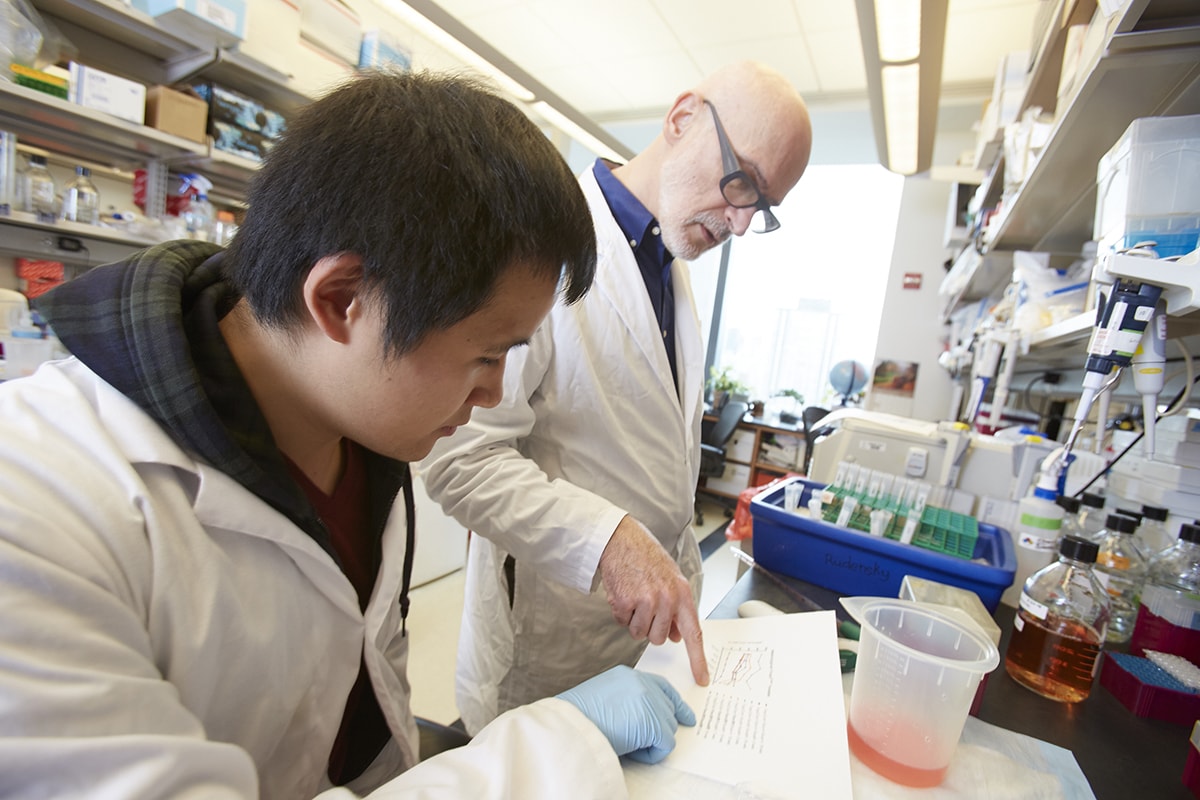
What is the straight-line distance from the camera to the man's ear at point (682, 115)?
1.25m

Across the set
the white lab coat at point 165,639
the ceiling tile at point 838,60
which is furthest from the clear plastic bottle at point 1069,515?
the ceiling tile at point 838,60

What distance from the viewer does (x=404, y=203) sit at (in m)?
0.51

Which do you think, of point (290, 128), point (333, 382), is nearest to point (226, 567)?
point (333, 382)

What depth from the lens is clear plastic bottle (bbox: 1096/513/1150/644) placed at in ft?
3.80

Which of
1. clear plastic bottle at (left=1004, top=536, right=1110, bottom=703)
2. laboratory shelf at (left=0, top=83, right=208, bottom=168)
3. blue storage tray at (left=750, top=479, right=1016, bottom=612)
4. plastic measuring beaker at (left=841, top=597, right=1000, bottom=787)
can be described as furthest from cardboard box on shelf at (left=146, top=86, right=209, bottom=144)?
clear plastic bottle at (left=1004, top=536, right=1110, bottom=703)

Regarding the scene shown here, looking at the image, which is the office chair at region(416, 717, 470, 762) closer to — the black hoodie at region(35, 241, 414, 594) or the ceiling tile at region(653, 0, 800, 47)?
the black hoodie at region(35, 241, 414, 594)

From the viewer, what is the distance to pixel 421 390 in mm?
606

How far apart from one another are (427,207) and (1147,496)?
157 centimetres

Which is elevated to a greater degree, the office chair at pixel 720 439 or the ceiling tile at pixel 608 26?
the ceiling tile at pixel 608 26

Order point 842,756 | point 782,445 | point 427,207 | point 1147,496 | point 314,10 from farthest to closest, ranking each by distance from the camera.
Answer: point 782,445 → point 314,10 → point 1147,496 → point 842,756 → point 427,207

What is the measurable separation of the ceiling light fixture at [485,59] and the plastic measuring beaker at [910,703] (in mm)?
1354

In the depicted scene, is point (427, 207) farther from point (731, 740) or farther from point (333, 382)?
point (731, 740)

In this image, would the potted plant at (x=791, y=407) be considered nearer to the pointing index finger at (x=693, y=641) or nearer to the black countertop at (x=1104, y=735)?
the black countertop at (x=1104, y=735)

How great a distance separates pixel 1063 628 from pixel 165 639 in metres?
1.27
